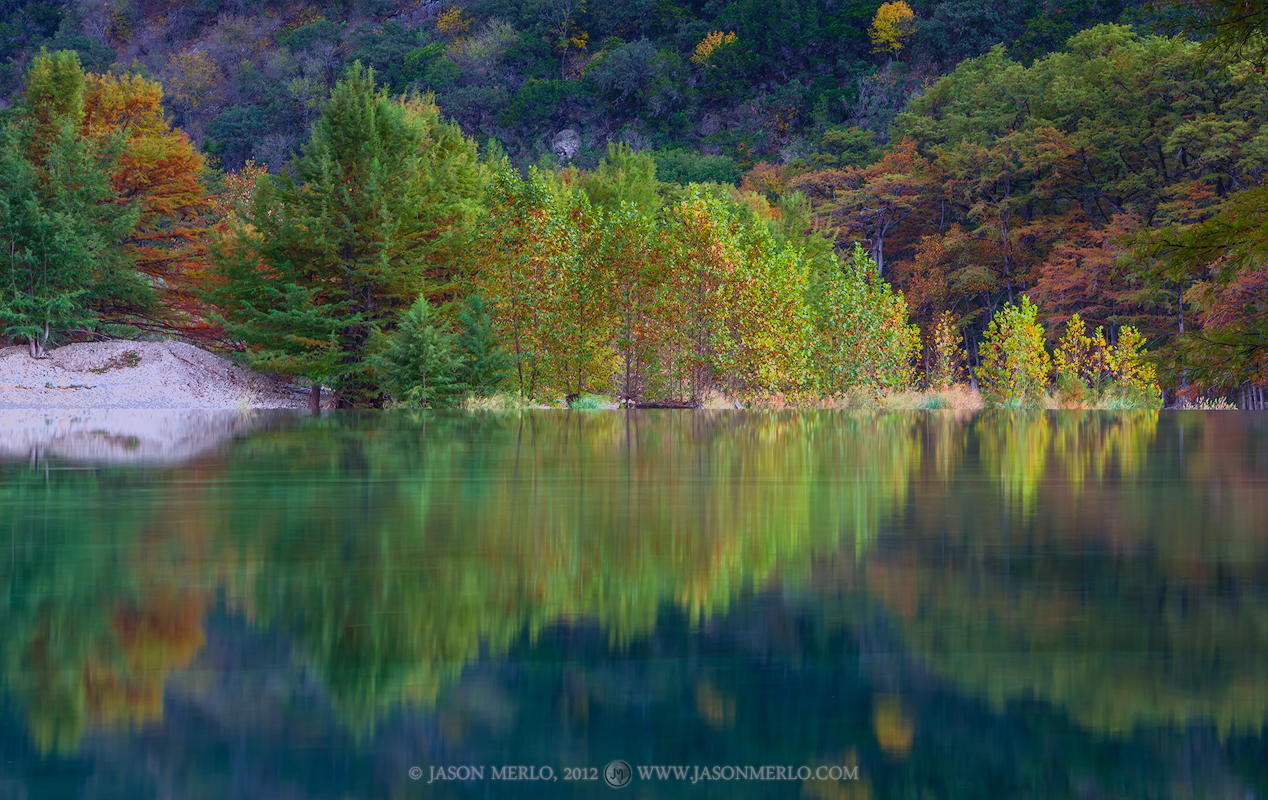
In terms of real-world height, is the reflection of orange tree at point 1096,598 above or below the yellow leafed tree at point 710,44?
below

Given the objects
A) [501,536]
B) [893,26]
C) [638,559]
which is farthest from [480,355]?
[893,26]

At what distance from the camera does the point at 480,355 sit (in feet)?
81.2

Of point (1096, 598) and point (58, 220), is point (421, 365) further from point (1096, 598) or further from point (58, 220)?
point (1096, 598)

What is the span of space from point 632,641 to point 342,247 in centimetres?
2535

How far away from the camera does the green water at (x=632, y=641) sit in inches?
92.5

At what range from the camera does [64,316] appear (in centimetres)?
2814

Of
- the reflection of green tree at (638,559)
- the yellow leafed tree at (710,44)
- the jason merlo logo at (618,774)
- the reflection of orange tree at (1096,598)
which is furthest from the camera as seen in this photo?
the yellow leafed tree at (710,44)

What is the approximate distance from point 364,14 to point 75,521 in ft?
332

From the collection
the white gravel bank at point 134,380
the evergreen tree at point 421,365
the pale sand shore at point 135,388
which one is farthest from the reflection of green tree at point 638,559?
the white gravel bank at point 134,380

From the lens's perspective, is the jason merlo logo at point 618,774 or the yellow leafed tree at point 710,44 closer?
the jason merlo logo at point 618,774

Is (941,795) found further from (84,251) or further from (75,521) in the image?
(84,251)

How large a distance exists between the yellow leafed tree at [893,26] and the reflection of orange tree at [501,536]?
64923 millimetres

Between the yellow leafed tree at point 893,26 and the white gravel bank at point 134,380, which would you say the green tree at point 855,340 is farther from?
the yellow leafed tree at point 893,26

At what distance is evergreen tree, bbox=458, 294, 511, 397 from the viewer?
24656 millimetres
